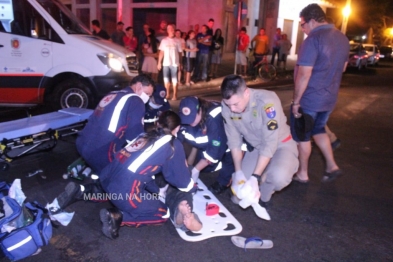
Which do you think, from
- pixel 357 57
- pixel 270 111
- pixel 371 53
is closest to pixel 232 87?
pixel 270 111

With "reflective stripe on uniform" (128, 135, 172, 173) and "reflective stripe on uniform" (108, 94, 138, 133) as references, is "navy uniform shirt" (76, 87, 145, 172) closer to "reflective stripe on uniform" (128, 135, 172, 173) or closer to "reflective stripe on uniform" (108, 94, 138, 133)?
"reflective stripe on uniform" (108, 94, 138, 133)

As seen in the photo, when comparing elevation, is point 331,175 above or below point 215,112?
below

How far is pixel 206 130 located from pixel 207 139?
0.34 ft

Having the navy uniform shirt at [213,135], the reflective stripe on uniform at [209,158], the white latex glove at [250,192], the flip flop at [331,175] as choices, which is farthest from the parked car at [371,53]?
the white latex glove at [250,192]

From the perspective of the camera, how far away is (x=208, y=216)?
11.9 feet

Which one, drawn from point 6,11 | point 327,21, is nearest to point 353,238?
point 327,21

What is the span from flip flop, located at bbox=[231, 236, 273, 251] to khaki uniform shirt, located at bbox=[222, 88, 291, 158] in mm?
763

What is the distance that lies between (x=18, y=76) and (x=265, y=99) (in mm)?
4647

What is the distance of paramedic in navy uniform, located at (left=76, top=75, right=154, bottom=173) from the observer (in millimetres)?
3613

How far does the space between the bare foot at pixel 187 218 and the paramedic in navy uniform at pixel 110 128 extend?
940 millimetres

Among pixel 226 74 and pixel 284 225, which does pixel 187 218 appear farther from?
pixel 226 74

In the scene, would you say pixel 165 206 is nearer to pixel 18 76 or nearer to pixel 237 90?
pixel 237 90

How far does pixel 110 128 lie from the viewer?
3.60 meters

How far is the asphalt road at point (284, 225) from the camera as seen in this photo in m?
3.07
